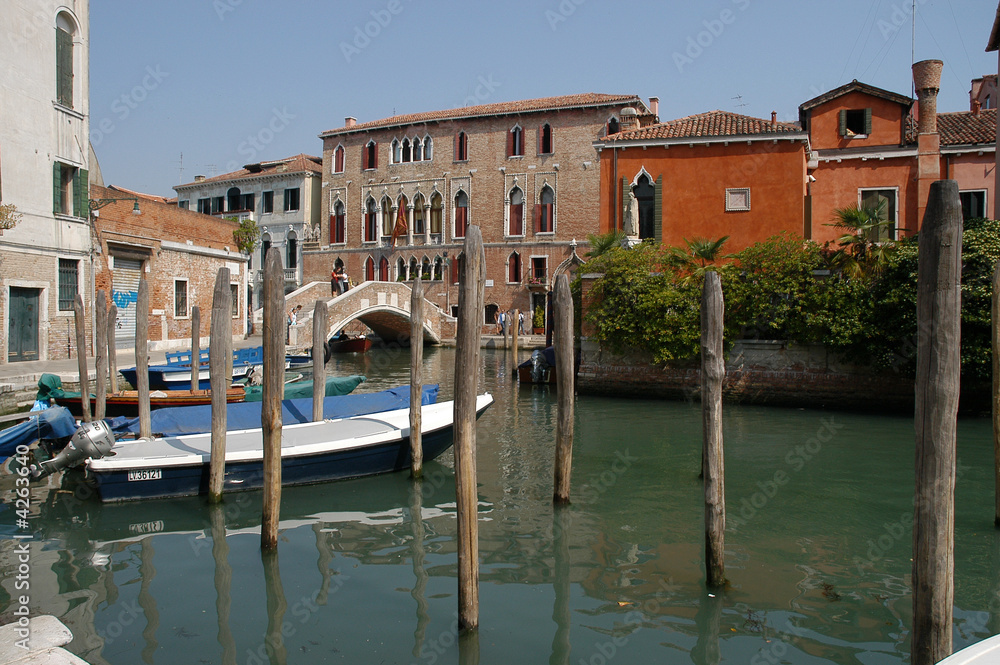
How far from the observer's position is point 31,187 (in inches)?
583

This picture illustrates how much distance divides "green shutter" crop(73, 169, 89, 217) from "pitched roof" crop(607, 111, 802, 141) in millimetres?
11965

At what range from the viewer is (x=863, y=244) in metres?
13.1

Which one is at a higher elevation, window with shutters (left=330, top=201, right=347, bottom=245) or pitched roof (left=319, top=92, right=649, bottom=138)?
pitched roof (left=319, top=92, right=649, bottom=138)

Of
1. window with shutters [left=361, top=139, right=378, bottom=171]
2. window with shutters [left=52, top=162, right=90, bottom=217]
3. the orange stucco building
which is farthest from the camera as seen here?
window with shutters [left=361, top=139, right=378, bottom=171]

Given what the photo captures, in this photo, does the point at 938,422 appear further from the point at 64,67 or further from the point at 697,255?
the point at 64,67

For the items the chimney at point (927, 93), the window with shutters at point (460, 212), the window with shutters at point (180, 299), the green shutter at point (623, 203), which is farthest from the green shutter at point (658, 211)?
the window with shutters at point (460, 212)

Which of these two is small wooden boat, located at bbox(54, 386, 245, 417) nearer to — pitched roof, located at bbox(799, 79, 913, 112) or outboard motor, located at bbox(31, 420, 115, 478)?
outboard motor, located at bbox(31, 420, 115, 478)

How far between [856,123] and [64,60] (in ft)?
61.5

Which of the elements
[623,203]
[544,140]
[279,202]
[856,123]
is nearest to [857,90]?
[856,123]

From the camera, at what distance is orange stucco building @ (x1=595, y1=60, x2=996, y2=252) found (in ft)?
52.3

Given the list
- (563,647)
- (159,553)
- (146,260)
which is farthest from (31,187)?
(563,647)

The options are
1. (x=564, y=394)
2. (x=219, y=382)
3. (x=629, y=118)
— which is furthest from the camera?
(x=629, y=118)

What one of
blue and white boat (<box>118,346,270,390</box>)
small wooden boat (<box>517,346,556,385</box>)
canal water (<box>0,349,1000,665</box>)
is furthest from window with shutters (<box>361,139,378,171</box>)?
canal water (<box>0,349,1000,665</box>)

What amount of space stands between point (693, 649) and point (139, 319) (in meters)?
8.29
